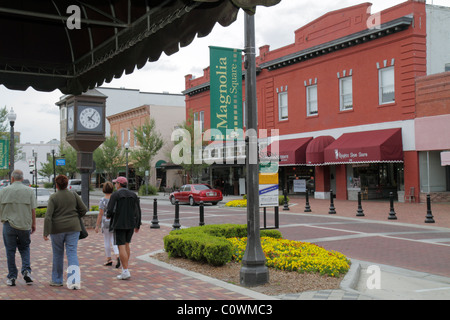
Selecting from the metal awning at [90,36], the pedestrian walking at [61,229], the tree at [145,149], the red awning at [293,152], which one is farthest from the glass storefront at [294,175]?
the pedestrian walking at [61,229]

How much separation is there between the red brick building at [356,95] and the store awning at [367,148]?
2.1 inches

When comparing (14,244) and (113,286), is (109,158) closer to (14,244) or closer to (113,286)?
(14,244)

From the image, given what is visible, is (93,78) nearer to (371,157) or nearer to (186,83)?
(371,157)

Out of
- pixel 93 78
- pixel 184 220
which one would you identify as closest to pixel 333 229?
pixel 184 220

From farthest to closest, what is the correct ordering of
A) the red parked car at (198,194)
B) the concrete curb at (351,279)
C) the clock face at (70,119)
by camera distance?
the red parked car at (198,194) → the clock face at (70,119) → the concrete curb at (351,279)

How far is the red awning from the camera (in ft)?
96.8

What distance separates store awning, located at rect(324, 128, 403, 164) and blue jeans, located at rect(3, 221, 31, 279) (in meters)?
20.0

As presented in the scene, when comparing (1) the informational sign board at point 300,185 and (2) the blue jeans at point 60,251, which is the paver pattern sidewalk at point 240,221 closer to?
(2) the blue jeans at point 60,251

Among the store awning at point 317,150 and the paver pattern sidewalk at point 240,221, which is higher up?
the store awning at point 317,150

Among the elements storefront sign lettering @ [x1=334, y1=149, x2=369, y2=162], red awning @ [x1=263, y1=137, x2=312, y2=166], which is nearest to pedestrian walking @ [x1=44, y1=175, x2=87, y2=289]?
storefront sign lettering @ [x1=334, y1=149, x2=369, y2=162]

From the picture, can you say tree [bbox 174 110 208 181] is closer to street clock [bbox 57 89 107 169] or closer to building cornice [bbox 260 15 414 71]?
building cornice [bbox 260 15 414 71]

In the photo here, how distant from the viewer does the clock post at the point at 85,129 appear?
14328 mm

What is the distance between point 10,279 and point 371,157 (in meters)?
20.5

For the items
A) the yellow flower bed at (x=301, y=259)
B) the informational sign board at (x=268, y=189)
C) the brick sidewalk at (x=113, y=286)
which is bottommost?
the brick sidewalk at (x=113, y=286)
